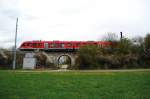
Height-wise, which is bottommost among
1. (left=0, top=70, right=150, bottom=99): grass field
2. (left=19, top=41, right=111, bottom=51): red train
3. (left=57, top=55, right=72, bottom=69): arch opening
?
(left=0, top=70, right=150, bottom=99): grass field

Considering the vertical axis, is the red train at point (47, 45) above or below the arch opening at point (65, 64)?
above

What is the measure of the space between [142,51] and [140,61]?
122 inches

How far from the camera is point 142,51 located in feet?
139

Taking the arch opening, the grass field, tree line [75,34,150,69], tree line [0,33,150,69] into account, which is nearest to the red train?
the arch opening

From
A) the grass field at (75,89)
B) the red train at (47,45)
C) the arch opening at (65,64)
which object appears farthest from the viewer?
the red train at (47,45)

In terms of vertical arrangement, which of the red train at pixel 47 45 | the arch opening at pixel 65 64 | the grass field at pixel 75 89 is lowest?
the grass field at pixel 75 89

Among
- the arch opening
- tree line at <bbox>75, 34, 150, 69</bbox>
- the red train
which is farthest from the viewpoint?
the red train

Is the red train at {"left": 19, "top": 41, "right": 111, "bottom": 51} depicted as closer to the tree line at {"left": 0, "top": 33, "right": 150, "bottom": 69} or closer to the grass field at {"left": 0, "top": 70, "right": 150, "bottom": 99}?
the tree line at {"left": 0, "top": 33, "right": 150, "bottom": 69}

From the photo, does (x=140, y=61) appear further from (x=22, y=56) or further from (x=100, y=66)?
(x=22, y=56)

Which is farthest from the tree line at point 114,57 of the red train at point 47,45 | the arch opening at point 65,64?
the red train at point 47,45

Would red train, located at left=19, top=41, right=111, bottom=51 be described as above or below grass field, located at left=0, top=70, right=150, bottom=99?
above

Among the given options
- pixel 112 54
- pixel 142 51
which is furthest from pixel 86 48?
pixel 142 51

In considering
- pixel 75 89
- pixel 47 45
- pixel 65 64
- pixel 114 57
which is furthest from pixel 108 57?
pixel 75 89

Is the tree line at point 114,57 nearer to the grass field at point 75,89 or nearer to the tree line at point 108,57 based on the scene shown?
the tree line at point 108,57
